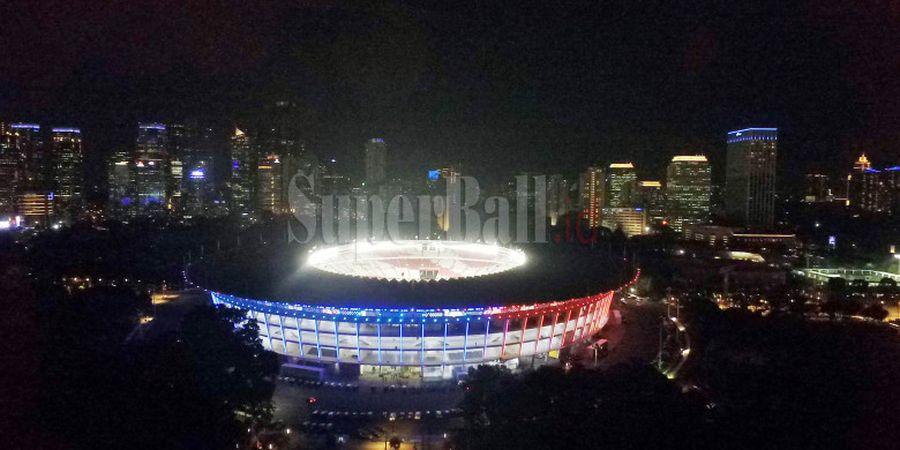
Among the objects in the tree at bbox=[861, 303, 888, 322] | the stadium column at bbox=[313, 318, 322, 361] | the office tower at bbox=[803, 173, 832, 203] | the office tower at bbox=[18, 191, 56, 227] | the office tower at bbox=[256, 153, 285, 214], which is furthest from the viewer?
the office tower at bbox=[803, 173, 832, 203]

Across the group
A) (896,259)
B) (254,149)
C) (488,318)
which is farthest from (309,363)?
(254,149)

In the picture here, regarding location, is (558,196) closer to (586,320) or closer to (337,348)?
(586,320)

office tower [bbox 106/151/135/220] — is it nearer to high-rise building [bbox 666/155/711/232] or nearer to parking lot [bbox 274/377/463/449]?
parking lot [bbox 274/377/463/449]

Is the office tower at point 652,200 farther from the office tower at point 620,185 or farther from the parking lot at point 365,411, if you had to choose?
the parking lot at point 365,411

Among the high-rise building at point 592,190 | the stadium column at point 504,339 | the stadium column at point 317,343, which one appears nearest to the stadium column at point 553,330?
the stadium column at point 504,339

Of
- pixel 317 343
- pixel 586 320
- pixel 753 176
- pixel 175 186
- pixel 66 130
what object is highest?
pixel 66 130

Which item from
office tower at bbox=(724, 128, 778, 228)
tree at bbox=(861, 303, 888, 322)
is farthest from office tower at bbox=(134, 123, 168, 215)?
office tower at bbox=(724, 128, 778, 228)

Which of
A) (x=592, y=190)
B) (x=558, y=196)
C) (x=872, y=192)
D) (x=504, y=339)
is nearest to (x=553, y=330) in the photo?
(x=504, y=339)
